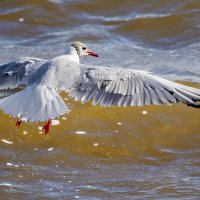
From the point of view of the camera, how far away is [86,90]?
617 cm

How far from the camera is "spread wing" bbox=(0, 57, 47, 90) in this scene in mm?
6699

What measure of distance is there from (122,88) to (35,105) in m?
0.79

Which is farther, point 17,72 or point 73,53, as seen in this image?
point 73,53

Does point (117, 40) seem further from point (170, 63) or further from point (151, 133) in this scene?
point (151, 133)

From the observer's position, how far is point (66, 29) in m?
11.3

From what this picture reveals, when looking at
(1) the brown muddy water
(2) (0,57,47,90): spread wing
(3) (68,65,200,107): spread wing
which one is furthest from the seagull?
(1) the brown muddy water

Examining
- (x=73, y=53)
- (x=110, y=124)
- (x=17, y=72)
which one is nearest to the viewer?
(x=17, y=72)

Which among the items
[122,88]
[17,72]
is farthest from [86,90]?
[17,72]

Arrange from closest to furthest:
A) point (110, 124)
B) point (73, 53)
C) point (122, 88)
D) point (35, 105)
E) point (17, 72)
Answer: point (35, 105) < point (122, 88) < point (17, 72) < point (73, 53) < point (110, 124)

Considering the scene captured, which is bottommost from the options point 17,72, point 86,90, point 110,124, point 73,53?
point 110,124

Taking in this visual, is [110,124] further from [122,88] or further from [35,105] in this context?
[35,105]

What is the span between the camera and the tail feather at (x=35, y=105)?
5.79m

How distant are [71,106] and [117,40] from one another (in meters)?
2.61

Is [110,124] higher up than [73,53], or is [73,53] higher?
[73,53]
